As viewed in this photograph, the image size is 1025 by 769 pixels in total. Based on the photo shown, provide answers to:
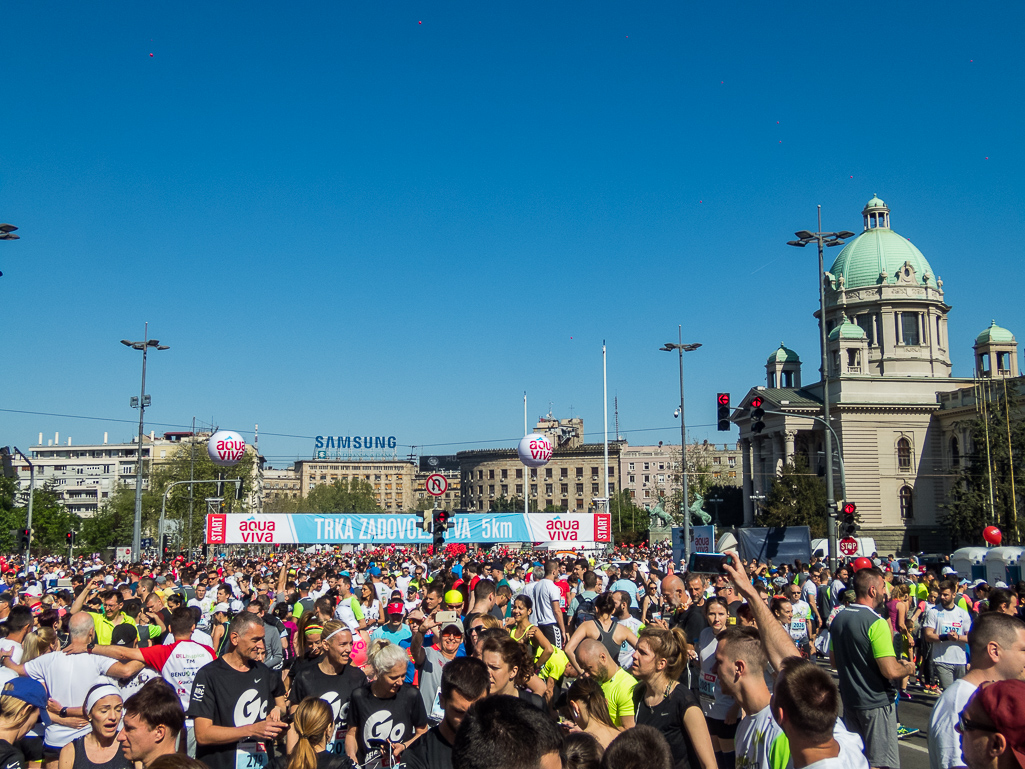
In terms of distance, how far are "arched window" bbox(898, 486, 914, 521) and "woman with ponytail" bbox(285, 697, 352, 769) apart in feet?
273

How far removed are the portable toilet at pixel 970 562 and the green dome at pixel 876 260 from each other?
2307 inches

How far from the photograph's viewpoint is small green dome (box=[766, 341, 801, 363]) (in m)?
92.7

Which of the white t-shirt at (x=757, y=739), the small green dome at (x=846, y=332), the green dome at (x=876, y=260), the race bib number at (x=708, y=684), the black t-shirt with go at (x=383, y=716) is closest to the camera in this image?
the white t-shirt at (x=757, y=739)

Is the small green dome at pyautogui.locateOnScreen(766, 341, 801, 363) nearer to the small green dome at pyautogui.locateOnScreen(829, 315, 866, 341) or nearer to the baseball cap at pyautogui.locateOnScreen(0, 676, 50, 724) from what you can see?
the small green dome at pyautogui.locateOnScreen(829, 315, 866, 341)

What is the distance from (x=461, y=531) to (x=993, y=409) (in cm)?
4477

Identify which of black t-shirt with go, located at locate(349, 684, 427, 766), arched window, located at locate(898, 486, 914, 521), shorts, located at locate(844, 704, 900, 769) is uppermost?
arched window, located at locate(898, 486, 914, 521)

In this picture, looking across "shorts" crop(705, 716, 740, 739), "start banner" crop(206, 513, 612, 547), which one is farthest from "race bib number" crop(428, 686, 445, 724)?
"start banner" crop(206, 513, 612, 547)

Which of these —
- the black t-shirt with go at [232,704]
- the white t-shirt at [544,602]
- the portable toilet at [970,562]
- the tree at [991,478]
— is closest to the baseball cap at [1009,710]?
the black t-shirt with go at [232,704]

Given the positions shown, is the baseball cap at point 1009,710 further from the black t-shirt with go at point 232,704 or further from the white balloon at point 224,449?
the white balloon at point 224,449

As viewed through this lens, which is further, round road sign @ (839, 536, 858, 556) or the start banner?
the start banner

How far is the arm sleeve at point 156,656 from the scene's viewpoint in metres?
7.44

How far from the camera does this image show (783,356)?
92.6 meters

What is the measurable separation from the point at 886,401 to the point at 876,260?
1493 centimetres

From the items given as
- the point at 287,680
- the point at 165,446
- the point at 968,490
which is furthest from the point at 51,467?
the point at 287,680
